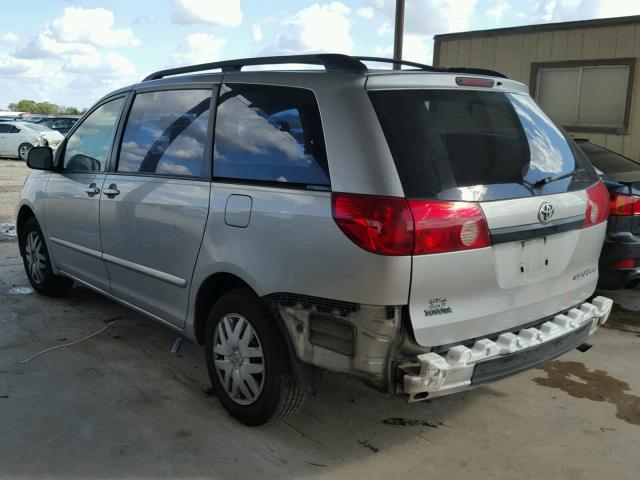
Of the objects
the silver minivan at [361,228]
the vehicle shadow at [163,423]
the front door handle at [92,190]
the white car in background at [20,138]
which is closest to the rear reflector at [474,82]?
the silver minivan at [361,228]

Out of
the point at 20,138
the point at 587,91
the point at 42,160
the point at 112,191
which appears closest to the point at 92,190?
the point at 112,191

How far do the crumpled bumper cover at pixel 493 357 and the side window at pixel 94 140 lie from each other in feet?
9.20

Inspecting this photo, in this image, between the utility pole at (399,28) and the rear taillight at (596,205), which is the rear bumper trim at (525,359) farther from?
the utility pole at (399,28)

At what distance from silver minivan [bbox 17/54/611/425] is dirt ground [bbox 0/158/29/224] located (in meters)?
4.61

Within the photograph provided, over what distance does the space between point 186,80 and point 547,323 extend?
2409 mm

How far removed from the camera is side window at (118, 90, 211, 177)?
11.6 ft

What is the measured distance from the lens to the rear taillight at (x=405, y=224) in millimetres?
2566

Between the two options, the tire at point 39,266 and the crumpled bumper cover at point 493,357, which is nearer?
the crumpled bumper cover at point 493,357

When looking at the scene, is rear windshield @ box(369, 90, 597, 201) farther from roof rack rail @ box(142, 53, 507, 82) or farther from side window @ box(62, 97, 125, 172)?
side window @ box(62, 97, 125, 172)

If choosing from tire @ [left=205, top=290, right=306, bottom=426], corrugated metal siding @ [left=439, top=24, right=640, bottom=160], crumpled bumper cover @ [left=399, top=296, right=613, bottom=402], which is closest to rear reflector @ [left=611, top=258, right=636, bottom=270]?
crumpled bumper cover @ [left=399, top=296, right=613, bottom=402]

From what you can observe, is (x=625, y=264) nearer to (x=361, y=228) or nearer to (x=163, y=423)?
(x=361, y=228)

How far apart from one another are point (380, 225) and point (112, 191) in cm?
227

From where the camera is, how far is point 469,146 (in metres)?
2.87

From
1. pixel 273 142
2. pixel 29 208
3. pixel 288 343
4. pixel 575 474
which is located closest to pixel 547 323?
pixel 575 474
